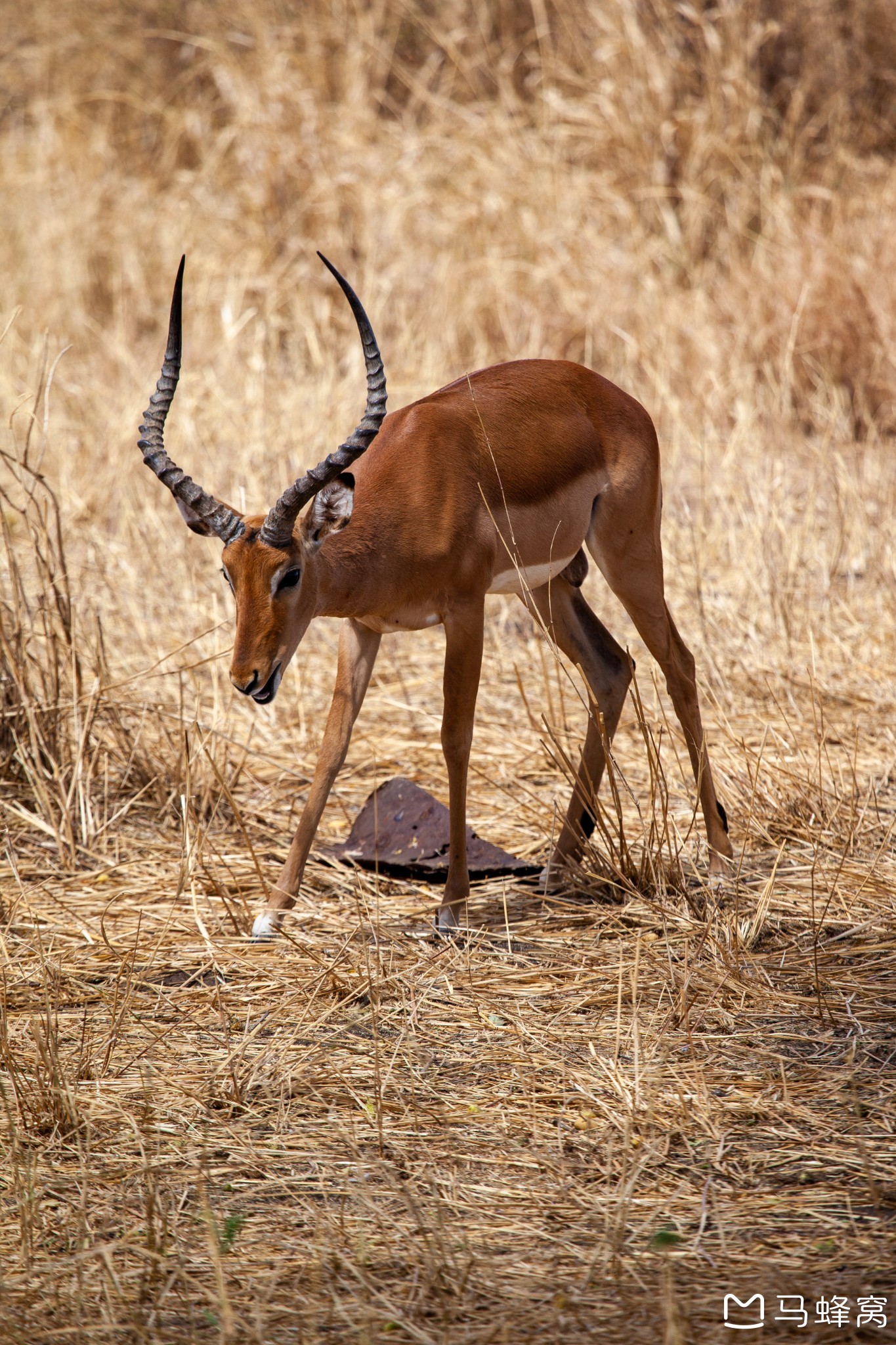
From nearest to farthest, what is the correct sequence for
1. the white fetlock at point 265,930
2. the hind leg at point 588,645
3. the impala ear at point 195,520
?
the impala ear at point 195,520, the white fetlock at point 265,930, the hind leg at point 588,645

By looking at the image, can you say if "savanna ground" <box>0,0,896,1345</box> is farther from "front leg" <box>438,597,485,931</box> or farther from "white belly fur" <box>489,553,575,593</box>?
"white belly fur" <box>489,553,575,593</box>

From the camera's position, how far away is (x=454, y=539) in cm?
454

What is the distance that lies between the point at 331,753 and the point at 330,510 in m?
0.92

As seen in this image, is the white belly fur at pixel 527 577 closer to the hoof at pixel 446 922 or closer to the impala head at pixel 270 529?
the impala head at pixel 270 529

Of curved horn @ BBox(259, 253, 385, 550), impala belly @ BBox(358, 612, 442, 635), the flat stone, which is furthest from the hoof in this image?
curved horn @ BBox(259, 253, 385, 550)

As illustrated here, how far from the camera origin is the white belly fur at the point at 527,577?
475cm

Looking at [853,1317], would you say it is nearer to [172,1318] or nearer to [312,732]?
[172,1318]

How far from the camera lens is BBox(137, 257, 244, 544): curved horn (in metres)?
4.03

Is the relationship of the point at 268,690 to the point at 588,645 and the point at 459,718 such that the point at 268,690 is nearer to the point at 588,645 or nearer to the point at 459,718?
the point at 459,718

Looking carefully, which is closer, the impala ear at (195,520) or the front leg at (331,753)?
the impala ear at (195,520)

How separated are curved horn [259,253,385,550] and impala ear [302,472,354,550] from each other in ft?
0.16

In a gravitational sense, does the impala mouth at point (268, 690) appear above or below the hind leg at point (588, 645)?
above

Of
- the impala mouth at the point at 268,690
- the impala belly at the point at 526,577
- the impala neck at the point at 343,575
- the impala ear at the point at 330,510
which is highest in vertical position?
the impala ear at the point at 330,510

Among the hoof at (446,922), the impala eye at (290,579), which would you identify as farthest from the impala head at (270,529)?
the hoof at (446,922)
